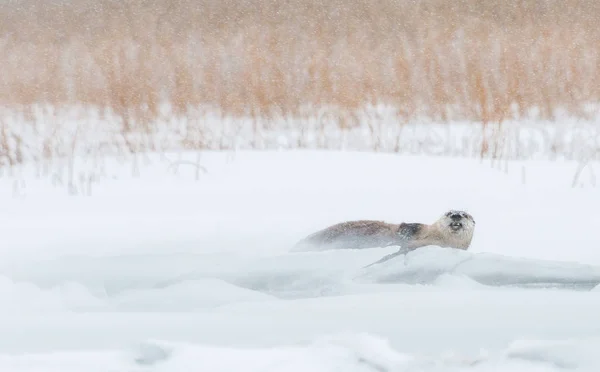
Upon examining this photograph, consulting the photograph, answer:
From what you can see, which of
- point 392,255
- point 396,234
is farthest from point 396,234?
point 392,255

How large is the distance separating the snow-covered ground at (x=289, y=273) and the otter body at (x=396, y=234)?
0.14 m

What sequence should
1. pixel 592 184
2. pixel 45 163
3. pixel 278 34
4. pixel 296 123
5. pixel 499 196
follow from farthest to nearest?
pixel 278 34
pixel 296 123
pixel 45 163
pixel 592 184
pixel 499 196

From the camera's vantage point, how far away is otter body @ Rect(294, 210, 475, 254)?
3654 mm

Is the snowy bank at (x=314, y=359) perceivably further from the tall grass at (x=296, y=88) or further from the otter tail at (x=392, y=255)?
the tall grass at (x=296, y=88)

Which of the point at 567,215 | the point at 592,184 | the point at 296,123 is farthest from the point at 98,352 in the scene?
the point at 296,123

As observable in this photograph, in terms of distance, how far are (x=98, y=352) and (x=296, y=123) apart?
5651 millimetres

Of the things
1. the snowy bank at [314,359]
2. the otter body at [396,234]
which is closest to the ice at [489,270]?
the otter body at [396,234]

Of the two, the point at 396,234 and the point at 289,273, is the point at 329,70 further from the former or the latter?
the point at 289,273

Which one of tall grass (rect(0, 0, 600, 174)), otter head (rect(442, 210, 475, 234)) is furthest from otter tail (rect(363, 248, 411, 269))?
tall grass (rect(0, 0, 600, 174))

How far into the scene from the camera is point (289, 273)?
3066 mm

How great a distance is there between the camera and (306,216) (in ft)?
13.3

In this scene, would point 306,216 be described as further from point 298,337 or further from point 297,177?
point 298,337

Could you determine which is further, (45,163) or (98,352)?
(45,163)

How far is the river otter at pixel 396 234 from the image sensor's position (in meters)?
3.65
